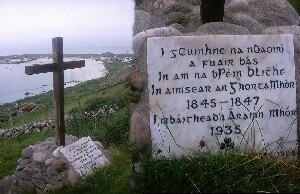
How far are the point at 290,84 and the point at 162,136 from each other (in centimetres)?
148

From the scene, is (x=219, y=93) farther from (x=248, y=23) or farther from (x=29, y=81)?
(x=29, y=81)

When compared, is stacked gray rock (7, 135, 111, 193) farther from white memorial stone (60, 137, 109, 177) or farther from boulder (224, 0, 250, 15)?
boulder (224, 0, 250, 15)

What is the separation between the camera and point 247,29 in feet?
16.7

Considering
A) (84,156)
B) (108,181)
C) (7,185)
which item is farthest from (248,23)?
(7,185)

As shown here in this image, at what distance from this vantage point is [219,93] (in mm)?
4578

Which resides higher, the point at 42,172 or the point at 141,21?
the point at 141,21

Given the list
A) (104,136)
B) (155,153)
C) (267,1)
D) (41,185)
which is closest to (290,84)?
(155,153)

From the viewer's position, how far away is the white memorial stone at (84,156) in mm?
6590

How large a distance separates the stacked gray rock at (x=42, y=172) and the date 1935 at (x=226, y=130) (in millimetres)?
2505

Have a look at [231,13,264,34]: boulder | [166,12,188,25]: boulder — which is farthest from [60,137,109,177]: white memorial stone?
[231,13,264,34]: boulder

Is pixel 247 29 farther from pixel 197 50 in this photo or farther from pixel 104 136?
pixel 104 136

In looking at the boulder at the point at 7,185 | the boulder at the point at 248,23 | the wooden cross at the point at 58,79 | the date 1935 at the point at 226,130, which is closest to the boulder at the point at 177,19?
the boulder at the point at 248,23

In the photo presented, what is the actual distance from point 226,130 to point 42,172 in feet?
11.0

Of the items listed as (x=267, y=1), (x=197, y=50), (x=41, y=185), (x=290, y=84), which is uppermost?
(x=267, y=1)
